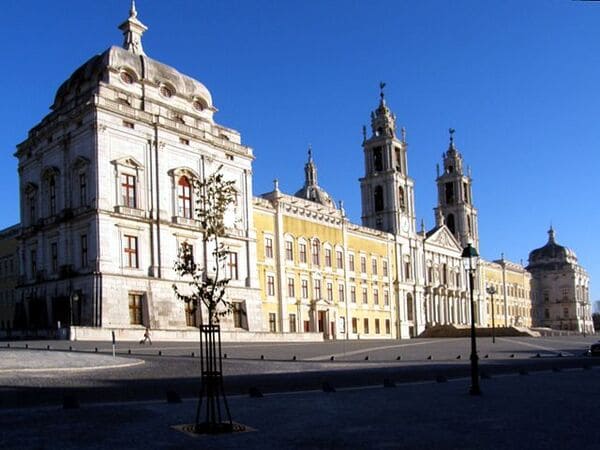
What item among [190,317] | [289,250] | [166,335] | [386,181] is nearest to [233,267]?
[190,317]

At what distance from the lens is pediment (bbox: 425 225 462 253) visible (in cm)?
8631

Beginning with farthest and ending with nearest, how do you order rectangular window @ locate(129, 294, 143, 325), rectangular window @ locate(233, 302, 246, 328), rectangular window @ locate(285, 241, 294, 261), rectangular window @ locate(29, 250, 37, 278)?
rectangular window @ locate(285, 241, 294, 261) < rectangular window @ locate(233, 302, 246, 328) < rectangular window @ locate(29, 250, 37, 278) < rectangular window @ locate(129, 294, 143, 325)

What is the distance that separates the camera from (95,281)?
4081 centimetres

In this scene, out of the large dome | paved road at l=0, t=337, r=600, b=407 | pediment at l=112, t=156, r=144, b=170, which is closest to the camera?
paved road at l=0, t=337, r=600, b=407

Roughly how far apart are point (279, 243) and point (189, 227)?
13549 millimetres

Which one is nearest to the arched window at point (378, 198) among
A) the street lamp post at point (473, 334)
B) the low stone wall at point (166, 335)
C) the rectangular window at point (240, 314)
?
the low stone wall at point (166, 335)

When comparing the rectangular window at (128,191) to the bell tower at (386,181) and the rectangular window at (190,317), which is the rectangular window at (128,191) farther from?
the bell tower at (386,181)

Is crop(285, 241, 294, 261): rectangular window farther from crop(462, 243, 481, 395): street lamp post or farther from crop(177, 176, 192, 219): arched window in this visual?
crop(462, 243, 481, 395): street lamp post

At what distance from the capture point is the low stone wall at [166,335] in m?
36.5

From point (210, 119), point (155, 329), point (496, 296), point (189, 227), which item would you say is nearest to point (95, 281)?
point (155, 329)

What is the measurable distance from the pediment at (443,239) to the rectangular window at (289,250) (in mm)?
27623

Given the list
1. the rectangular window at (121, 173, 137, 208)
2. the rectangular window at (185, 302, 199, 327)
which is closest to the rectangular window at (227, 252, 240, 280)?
the rectangular window at (185, 302, 199, 327)

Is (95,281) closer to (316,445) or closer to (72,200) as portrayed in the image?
(72,200)

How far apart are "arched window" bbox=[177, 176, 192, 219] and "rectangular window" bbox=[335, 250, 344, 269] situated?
23.0 metres
